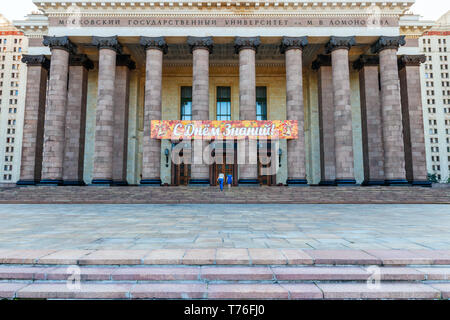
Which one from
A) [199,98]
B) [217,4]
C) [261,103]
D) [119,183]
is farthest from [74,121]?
[261,103]

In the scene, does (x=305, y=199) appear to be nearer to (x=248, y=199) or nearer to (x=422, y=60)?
(x=248, y=199)

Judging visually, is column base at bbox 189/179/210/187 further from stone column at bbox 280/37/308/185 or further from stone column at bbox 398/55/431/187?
stone column at bbox 398/55/431/187

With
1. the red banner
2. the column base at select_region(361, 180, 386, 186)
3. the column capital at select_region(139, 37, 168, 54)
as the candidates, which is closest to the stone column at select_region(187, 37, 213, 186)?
the red banner

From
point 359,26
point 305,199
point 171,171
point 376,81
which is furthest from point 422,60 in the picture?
point 171,171

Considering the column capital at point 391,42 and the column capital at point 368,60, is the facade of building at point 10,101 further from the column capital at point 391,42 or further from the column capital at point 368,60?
the column capital at point 391,42

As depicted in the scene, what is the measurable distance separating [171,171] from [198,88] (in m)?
9.87

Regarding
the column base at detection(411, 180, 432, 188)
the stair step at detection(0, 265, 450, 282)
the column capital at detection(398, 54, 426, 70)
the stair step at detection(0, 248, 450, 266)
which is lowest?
the stair step at detection(0, 265, 450, 282)

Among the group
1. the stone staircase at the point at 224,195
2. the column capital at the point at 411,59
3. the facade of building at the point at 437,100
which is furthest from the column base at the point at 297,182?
the facade of building at the point at 437,100

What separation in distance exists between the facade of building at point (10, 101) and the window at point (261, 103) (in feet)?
197

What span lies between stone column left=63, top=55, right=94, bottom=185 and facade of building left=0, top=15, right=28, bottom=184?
50.6 m

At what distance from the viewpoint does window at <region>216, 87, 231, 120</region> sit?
30.3 metres

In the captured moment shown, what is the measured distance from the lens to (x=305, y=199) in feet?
58.5

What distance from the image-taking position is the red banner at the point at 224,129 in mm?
22250

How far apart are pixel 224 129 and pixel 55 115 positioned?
526 inches
